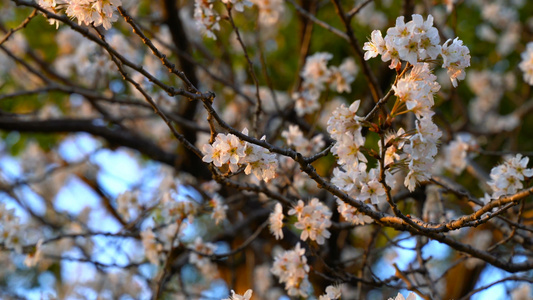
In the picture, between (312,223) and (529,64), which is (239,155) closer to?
(312,223)

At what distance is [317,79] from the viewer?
115 inches

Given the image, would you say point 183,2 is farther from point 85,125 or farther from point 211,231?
point 211,231

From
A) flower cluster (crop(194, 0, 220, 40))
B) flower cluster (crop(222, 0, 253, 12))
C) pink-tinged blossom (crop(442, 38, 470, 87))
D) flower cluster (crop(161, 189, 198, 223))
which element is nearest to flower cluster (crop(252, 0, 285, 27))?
flower cluster (crop(194, 0, 220, 40))

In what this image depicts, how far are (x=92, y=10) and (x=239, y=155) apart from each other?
2.13 ft

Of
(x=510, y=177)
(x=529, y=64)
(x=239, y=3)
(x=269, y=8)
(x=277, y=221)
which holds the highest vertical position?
(x=269, y=8)

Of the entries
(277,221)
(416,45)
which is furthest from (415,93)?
(277,221)

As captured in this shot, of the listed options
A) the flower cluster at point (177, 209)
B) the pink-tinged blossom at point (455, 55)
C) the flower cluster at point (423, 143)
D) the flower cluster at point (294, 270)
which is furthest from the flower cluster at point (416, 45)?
the flower cluster at point (177, 209)

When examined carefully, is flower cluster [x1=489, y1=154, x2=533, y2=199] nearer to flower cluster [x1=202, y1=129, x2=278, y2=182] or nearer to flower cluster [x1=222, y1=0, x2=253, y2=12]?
flower cluster [x1=202, y1=129, x2=278, y2=182]

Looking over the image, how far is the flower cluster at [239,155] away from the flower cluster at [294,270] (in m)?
0.61

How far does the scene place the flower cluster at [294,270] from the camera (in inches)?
78.9

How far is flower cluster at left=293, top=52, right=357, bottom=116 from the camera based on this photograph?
2.92 metres

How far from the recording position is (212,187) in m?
2.72

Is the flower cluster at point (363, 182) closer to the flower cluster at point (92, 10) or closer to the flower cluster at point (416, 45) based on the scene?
the flower cluster at point (416, 45)

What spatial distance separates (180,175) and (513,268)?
264 cm
